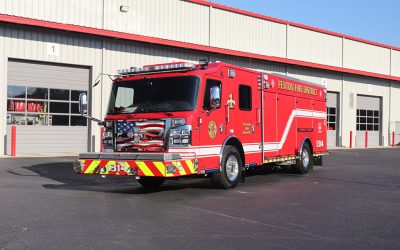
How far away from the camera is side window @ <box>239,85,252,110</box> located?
11.0 m

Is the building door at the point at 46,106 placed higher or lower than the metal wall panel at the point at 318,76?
lower

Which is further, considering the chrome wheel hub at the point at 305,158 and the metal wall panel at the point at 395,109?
Result: the metal wall panel at the point at 395,109

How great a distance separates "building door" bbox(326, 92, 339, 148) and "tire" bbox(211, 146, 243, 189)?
73.2ft

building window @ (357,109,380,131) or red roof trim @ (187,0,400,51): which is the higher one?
red roof trim @ (187,0,400,51)

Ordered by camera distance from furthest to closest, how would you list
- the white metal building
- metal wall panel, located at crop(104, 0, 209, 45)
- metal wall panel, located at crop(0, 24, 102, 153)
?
metal wall panel, located at crop(104, 0, 209, 45) → the white metal building → metal wall panel, located at crop(0, 24, 102, 153)

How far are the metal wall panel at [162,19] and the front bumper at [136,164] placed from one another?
500 inches

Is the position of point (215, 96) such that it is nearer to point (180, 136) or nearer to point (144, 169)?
point (180, 136)

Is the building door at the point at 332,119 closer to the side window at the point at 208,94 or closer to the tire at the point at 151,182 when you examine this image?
the tire at the point at 151,182

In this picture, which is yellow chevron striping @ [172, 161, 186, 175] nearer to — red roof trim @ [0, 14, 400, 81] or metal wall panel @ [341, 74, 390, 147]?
red roof trim @ [0, 14, 400, 81]

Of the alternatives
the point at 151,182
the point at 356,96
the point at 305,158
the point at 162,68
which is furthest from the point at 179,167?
the point at 356,96

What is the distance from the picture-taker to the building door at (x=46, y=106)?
19.3 m

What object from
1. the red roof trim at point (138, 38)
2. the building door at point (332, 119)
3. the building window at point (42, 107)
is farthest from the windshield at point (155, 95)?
the building door at point (332, 119)

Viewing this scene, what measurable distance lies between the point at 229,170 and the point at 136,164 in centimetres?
240

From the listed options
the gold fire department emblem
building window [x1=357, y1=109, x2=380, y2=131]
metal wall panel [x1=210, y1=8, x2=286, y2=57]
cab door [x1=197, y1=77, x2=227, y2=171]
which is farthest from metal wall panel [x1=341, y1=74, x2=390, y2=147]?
the gold fire department emblem
